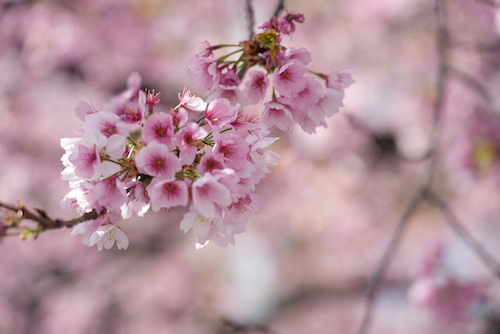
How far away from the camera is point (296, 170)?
18.3ft

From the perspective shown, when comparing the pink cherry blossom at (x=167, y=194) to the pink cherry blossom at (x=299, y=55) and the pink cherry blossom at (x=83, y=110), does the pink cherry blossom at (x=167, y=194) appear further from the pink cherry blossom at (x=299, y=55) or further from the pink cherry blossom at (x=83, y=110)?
the pink cherry blossom at (x=299, y=55)

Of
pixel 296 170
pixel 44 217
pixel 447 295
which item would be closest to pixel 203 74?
pixel 44 217

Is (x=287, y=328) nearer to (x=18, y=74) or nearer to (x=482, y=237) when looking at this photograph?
(x=482, y=237)

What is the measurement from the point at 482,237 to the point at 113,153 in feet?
22.6

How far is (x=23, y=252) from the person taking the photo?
19.4ft

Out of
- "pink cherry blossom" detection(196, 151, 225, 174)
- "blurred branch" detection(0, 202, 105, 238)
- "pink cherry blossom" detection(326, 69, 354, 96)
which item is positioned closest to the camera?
"blurred branch" detection(0, 202, 105, 238)

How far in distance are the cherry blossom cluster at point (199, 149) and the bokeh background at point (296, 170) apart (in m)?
2.40

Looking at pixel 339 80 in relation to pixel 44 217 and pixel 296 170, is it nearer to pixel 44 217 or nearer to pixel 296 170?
pixel 44 217

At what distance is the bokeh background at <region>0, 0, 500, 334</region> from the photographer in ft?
14.5

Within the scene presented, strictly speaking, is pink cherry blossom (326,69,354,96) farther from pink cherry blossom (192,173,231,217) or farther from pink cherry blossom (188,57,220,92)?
pink cherry blossom (192,173,231,217)

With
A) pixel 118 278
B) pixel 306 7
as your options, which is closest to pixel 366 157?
pixel 306 7

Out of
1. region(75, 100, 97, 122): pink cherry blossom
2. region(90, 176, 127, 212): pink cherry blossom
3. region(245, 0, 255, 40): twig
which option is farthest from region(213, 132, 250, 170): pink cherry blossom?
Result: region(245, 0, 255, 40): twig

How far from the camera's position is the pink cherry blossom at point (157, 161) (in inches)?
39.3

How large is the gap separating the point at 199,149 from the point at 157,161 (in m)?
0.11
